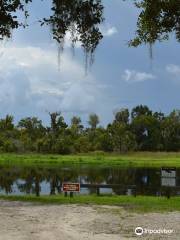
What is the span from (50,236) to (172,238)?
313 centimetres

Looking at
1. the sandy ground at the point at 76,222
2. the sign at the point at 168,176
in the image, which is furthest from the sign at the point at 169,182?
the sandy ground at the point at 76,222

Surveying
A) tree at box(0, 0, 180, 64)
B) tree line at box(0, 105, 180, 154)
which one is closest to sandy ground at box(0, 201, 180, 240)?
tree at box(0, 0, 180, 64)

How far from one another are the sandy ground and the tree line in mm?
86940

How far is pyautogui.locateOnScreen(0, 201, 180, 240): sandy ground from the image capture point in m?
13.7

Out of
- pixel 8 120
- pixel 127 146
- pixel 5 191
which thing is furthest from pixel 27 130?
pixel 5 191

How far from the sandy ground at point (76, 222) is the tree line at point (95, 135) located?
285 ft

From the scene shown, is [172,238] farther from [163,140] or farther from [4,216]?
[163,140]

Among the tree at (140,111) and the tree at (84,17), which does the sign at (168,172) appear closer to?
the tree at (84,17)

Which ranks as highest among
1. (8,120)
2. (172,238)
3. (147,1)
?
(8,120)

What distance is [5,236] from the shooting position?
13.4 meters

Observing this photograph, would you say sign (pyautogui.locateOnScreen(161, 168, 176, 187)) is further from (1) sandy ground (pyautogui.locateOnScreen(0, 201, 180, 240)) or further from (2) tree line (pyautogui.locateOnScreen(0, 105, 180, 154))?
(2) tree line (pyautogui.locateOnScreen(0, 105, 180, 154))

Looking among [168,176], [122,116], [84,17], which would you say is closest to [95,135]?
[122,116]

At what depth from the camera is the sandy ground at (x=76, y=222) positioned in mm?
13709

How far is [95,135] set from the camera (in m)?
122
